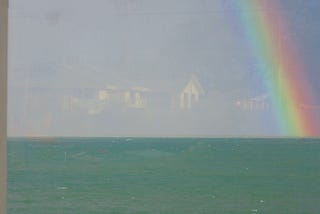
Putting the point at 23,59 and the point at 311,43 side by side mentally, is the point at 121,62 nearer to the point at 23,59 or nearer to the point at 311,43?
the point at 23,59

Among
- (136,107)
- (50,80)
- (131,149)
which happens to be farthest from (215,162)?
(50,80)

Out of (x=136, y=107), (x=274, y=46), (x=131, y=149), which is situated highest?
(x=274, y=46)

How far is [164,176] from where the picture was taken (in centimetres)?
1555

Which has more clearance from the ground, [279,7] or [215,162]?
[279,7]

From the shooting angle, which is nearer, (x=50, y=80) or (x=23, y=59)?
(x=23, y=59)

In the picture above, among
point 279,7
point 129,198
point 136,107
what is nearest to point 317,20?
point 279,7

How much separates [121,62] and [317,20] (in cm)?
528

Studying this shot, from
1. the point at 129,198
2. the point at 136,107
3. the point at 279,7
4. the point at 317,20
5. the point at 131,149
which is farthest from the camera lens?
the point at 131,149

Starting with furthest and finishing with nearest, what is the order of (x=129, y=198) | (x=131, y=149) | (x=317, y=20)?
(x=131, y=149) → (x=129, y=198) → (x=317, y=20)

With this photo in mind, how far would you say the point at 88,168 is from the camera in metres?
16.0

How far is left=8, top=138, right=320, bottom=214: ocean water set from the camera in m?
13.1

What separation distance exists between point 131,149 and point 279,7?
22.9 feet

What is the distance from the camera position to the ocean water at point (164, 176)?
42.9 feet

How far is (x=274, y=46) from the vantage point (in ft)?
39.8
